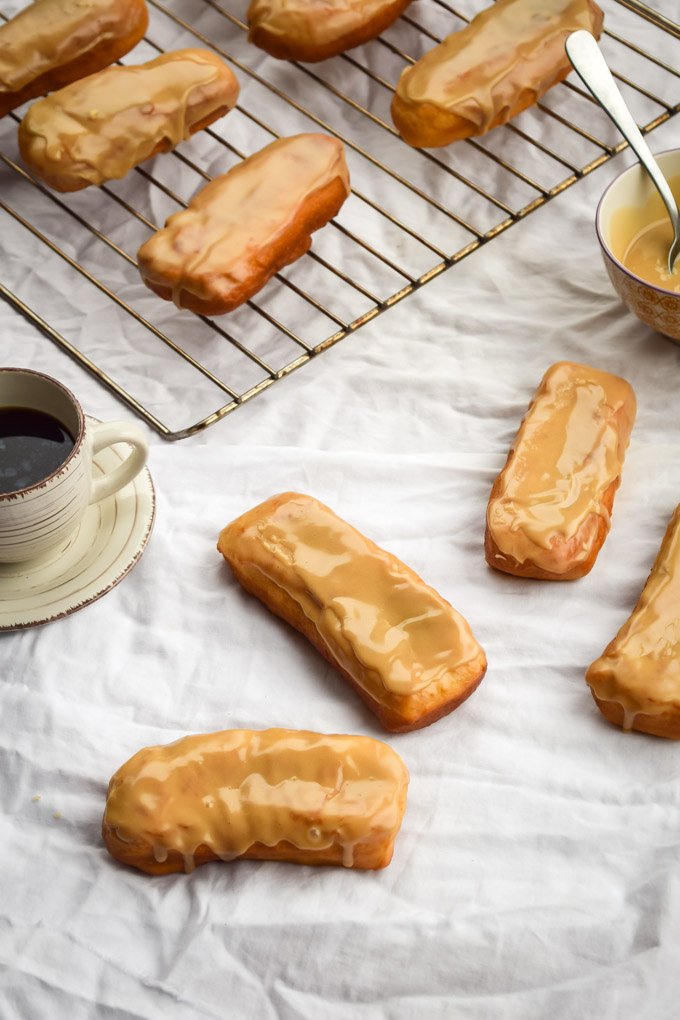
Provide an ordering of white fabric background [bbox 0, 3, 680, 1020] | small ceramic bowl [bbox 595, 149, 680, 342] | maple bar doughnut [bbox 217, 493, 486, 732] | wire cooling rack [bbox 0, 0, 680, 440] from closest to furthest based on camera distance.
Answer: white fabric background [bbox 0, 3, 680, 1020]
maple bar doughnut [bbox 217, 493, 486, 732]
small ceramic bowl [bbox 595, 149, 680, 342]
wire cooling rack [bbox 0, 0, 680, 440]

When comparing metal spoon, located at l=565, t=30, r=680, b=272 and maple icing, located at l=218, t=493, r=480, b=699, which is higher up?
metal spoon, located at l=565, t=30, r=680, b=272

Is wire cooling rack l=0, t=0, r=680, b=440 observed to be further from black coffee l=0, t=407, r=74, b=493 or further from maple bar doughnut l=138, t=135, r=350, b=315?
black coffee l=0, t=407, r=74, b=493

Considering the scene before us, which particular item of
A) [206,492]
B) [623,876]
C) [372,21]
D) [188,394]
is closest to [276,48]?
[372,21]

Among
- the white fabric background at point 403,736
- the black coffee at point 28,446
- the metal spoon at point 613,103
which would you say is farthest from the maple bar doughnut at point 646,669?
the black coffee at point 28,446

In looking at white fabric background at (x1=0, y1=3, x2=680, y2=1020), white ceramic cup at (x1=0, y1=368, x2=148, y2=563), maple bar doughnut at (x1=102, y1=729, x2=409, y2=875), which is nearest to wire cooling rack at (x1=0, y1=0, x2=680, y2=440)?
white fabric background at (x1=0, y1=3, x2=680, y2=1020)

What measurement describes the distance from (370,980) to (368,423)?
630 mm

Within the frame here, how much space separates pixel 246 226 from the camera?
4.65 feet

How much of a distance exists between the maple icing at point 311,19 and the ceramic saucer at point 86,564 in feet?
2.15

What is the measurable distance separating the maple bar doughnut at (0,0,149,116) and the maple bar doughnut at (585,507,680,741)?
1024mm

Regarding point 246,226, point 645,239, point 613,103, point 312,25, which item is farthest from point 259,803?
point 312,25

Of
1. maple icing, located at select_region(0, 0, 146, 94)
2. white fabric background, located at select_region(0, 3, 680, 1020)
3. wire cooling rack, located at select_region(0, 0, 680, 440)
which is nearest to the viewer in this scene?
white fabric background, located at select_region(0, 3, 680, 1020)

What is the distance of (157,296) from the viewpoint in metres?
1.52

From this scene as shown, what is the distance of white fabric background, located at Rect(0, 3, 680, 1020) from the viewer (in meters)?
1.04

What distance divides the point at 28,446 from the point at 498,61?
77cm
